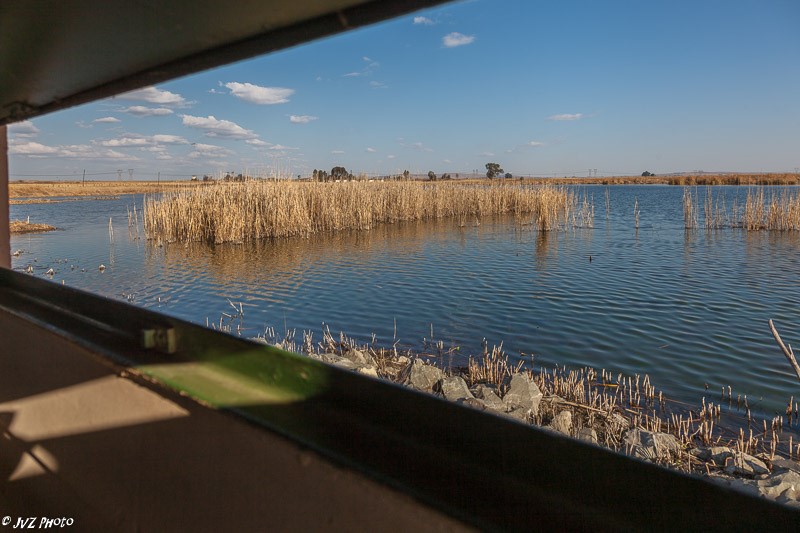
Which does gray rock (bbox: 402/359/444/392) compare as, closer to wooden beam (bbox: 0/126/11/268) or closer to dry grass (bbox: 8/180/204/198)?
wooden beam (bbox: 0/126/11/268)

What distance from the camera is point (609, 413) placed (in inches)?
165

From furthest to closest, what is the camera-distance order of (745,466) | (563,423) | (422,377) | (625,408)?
(422,377) < (625,408) < (563,423) < (745,466)

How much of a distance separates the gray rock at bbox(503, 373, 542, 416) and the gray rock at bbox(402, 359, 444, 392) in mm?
691

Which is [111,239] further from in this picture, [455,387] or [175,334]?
[175,334]

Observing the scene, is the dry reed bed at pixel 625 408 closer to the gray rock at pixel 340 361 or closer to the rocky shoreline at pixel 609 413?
the rocky shoreline at pixel 609 413

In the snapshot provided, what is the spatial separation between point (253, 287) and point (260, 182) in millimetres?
7918

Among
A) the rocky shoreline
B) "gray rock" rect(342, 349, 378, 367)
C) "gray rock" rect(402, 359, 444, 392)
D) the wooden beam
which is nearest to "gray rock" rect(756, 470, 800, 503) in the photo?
the rocky shoreline

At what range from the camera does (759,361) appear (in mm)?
5828

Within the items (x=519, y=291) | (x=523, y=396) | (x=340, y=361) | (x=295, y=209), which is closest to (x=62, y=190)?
(x=295, y=209)

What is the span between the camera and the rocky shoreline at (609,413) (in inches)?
137

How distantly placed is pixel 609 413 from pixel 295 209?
45.2ft

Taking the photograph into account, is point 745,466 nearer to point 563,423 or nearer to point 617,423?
point 617,423

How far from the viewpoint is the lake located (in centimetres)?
611

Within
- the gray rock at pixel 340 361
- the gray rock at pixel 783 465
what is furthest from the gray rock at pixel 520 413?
the gray rock at pixel 783 465
